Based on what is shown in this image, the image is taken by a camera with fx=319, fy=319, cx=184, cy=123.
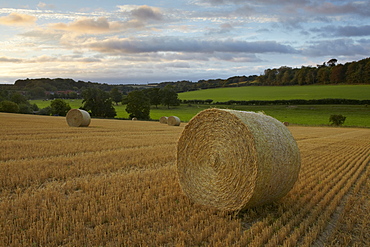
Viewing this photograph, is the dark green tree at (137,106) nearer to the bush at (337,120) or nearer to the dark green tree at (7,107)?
the dark green tree at (7,107)

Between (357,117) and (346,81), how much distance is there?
3988cm

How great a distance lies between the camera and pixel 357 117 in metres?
50.0

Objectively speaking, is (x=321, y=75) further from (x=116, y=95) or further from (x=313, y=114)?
(x=116, y=95)

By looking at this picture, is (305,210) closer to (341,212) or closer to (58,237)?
(341,212)

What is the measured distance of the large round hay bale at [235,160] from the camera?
5664mm

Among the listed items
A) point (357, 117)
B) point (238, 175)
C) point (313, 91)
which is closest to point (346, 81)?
point (313, 91)

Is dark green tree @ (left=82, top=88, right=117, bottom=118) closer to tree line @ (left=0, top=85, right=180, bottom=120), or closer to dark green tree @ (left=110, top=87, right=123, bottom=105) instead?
tree line @ (left=0, top=85, right=180, bottom=120)

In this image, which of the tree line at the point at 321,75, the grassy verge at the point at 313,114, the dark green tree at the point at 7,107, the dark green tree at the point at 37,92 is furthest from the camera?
the dark green tree at the point at 37,92

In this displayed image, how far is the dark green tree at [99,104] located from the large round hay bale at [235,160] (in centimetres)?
5052

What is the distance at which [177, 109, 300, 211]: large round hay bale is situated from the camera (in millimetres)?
5664

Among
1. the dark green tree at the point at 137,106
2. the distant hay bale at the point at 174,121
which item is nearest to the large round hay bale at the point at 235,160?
the distant hay bale at the point at 174,121

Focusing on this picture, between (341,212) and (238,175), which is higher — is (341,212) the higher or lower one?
the lower one

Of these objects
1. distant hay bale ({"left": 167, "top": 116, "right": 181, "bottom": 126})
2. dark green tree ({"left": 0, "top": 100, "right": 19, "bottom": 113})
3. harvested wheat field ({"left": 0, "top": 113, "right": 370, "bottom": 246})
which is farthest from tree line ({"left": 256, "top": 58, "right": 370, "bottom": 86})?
harvested wheat field ({"left": 0, "top": 113, "right": 370, "bottom": 246})

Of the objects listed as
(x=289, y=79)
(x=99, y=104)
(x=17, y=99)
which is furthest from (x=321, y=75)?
(x=17, y=99)
